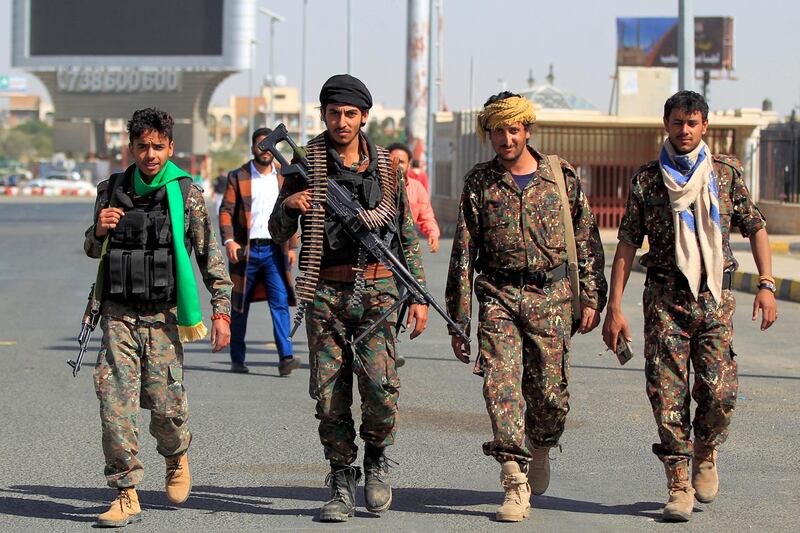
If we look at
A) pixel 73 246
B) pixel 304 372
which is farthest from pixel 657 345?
pixel 73 246

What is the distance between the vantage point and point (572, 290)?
20.9 ft

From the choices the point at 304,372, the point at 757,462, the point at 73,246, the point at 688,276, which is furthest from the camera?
the point at 73,246

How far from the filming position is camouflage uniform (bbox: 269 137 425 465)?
20.5 ft

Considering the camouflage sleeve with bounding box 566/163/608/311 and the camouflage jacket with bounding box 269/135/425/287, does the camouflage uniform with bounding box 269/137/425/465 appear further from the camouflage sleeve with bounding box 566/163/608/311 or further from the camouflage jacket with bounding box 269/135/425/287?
the camouflage sleeve with bounding box 566/163/608/311

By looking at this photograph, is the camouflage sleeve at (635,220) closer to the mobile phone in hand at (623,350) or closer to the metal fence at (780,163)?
the mobile phone in hand at (623,350)

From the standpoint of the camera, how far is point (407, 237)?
6.43 m

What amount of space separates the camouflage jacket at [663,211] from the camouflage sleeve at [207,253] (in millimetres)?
1632

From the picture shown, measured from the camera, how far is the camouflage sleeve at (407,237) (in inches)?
252

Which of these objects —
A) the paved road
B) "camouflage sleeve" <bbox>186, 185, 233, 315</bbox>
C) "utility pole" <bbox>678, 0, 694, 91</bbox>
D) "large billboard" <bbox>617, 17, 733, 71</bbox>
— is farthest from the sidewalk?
"large billboard" <bbox>617, 17, 733, 71</bbox>

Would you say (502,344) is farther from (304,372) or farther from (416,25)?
(416,25)

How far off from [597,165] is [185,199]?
89.1ft

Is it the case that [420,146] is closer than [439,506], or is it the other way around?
[439,506]

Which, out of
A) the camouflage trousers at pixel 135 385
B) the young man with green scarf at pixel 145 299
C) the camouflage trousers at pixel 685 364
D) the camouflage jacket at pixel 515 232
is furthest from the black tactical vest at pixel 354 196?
the camouflage trousers at pixel 685 364

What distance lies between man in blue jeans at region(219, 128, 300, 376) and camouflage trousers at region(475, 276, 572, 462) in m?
4.33
